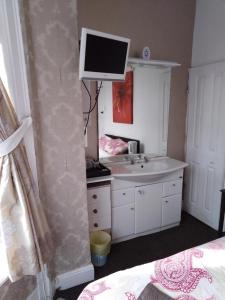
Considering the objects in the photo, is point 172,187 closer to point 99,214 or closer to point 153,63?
point 99,214

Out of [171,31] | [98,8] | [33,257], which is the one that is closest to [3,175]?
[33,257]

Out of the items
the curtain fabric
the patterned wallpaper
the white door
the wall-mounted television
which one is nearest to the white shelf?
the white door

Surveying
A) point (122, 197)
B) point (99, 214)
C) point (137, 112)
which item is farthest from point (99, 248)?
point (137, 112)

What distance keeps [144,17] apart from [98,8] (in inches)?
21.6

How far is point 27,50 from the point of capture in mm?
1433

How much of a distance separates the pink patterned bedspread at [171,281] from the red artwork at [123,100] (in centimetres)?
163

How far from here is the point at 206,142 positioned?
8.90 ft

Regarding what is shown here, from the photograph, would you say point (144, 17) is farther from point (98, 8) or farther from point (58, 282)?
point (58, 282)

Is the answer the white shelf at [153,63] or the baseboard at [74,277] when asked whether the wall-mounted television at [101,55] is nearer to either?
the white shelf at [153,63]

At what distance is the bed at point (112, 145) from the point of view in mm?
2522

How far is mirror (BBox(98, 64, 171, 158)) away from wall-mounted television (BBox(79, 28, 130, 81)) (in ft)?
2.29

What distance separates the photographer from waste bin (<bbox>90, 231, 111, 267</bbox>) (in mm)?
2107

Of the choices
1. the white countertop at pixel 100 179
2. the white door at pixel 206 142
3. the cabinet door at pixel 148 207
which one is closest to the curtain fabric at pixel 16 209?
the white countertop at pixel 100 179

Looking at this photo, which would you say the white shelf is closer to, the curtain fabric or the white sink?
the white sink
